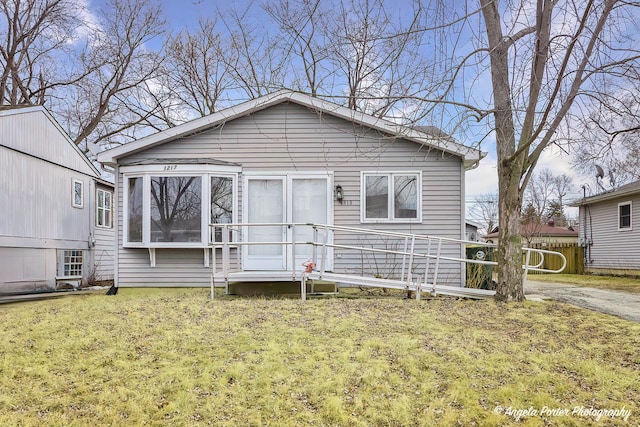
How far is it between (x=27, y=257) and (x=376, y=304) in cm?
1028

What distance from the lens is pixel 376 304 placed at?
725 cm

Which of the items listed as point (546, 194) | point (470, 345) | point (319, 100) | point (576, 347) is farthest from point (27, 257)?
point (546, 194)

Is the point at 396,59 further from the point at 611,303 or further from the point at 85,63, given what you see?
the point at 85,63

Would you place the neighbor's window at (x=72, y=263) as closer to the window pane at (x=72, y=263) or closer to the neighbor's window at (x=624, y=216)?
the window pane at (x=72, y=263)

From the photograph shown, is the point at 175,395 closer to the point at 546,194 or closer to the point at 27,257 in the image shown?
the point at 27,257

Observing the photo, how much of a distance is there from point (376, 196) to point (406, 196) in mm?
638

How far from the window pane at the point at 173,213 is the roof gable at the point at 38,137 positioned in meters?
4.93

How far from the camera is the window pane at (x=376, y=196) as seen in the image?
9258 millimetres

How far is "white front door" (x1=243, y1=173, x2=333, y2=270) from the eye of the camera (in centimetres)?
902

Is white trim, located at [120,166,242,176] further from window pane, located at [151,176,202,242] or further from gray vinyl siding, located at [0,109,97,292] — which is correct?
gray vinyl siding, located at [0,109,97,292]

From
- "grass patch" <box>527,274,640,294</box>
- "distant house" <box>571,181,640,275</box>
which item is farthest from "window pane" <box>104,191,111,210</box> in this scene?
"distant house" <box>571,181,640,275</box>

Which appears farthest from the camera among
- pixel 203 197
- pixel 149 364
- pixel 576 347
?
pixel 203 197

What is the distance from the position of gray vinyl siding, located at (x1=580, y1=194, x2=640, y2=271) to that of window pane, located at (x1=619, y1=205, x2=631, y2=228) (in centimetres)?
24

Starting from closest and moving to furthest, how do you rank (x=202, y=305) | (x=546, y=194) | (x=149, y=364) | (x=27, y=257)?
(x=149, y=364) → (x=202, y=305) → (x=27, y=257) → (x=546, y=194)
